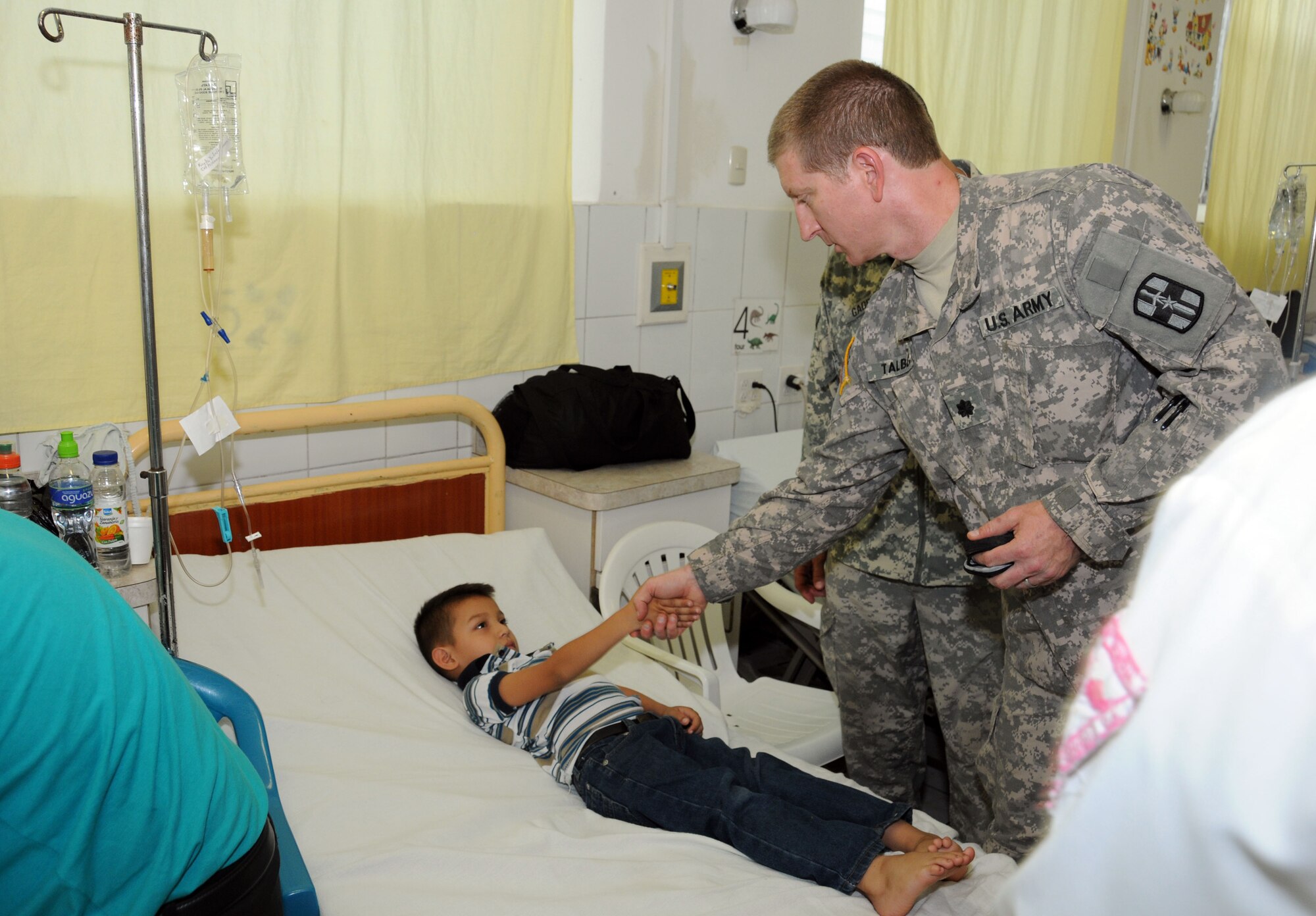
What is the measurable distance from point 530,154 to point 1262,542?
2.62 meters

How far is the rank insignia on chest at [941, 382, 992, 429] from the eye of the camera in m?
1.80

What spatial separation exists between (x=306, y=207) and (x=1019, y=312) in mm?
1605

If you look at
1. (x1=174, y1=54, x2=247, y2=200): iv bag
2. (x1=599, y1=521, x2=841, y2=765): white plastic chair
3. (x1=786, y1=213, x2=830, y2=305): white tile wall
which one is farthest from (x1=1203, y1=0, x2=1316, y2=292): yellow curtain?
(x1=174, y1=54, x2=247, y2=200): iv bag

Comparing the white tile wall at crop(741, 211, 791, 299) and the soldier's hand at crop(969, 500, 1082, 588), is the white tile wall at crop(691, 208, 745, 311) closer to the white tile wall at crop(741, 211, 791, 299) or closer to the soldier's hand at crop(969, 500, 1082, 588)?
the white tile wall at crop(741, 211, 791, 299)

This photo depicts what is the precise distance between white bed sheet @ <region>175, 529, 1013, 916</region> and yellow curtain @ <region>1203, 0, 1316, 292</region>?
4.78m

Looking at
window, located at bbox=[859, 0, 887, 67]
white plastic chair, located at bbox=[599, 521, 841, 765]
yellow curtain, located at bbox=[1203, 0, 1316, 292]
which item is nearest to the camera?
white plastic chair, located at bbox=[599, 521, 841, 765]

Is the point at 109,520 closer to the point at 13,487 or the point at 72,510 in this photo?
the point at 72,510

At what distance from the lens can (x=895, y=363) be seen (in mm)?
1921

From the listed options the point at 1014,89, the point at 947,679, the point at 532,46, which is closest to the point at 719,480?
the point at 947,679

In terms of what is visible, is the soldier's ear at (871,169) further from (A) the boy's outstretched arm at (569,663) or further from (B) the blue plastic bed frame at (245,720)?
(B) the blue plastic bed frame at (245,720)

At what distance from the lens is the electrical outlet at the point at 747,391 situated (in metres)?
3.58

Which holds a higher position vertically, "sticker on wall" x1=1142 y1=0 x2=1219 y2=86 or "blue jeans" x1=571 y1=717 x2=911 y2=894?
"sticker on wall" x1=1142 y1=0 x2=1219 y2=86

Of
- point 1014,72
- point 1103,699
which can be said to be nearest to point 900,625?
point 1103,699

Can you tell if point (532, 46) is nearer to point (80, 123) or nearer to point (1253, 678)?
point (80, 123)
